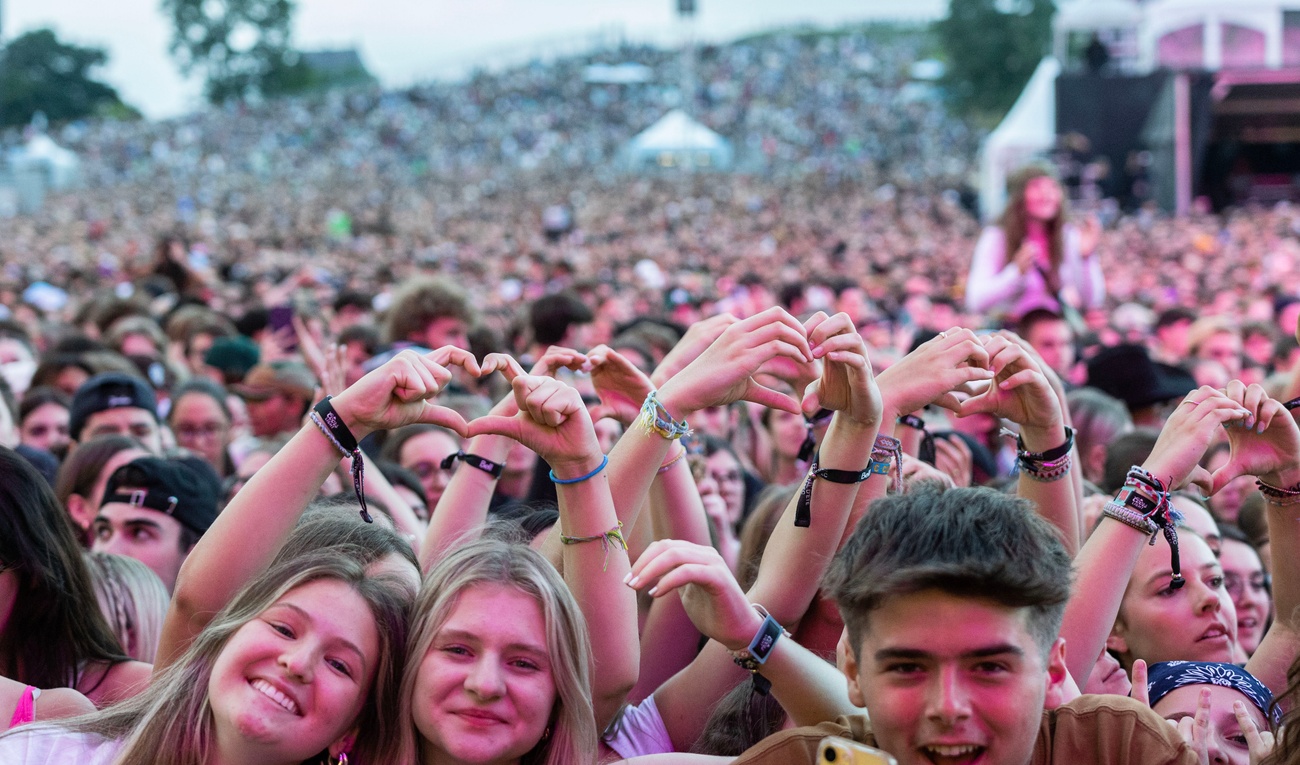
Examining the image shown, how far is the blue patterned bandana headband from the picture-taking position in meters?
2.53

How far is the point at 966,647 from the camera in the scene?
1.96 metres

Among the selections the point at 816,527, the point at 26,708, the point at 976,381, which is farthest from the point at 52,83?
the point at 976,381

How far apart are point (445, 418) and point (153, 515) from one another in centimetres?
167

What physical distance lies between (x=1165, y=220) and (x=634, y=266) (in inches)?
473

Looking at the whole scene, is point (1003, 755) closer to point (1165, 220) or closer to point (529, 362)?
point (529, 362)

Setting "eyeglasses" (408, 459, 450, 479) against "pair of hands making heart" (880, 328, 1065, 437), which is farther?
"eyeglasses" (408, 459, 450, 479)

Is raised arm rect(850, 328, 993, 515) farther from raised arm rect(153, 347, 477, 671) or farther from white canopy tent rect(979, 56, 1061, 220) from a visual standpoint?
white canopy tent rect(979, 56, 1061, 220)

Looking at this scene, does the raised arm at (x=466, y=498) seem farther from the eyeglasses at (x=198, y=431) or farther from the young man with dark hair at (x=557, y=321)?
the young man with dark hair at (x=557, y=321)

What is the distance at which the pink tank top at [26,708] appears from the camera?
8.08ft

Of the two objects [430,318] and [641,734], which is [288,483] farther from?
[430,318]

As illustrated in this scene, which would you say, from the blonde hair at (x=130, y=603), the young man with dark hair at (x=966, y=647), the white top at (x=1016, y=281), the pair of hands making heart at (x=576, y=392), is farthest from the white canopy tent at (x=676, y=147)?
the young man with dark hair at (x=966, y=647)

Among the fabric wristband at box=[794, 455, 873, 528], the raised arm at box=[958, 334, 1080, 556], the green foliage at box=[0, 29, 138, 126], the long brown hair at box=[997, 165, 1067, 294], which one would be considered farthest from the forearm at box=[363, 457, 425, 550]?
the green foliage at box=[0, 29, 138, 126]

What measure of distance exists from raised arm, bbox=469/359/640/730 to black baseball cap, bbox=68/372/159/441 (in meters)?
2.97

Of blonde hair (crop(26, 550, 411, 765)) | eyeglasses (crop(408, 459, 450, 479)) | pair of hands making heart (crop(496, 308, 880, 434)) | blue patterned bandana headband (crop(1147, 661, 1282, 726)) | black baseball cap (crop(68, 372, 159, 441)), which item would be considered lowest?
eyeglasses (crop(408, 459, 450, 479))
